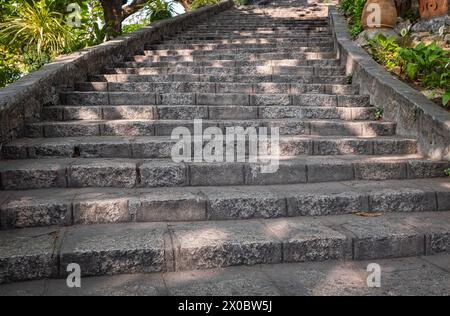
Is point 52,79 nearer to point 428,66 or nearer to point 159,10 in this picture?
point 428,66

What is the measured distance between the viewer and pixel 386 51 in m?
6.08

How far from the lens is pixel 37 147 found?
11.6 feet

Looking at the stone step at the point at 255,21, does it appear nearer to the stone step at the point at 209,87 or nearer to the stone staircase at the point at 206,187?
the stone step at the point at 209,87

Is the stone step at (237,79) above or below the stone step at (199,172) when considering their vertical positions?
above

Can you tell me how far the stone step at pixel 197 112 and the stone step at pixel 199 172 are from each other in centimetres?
106

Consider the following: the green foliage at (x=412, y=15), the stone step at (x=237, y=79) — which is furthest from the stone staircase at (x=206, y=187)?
the green foliage at (x=412, y=15)

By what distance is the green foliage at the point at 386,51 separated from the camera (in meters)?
5.78

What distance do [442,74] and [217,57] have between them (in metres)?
3.77

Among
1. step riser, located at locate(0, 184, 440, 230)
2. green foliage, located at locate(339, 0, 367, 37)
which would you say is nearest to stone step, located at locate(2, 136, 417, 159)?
step riser, located at locate(0, 184, 440, 230)

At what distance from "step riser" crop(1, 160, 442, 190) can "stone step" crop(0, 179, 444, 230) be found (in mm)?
107

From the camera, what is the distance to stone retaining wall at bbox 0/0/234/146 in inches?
144
